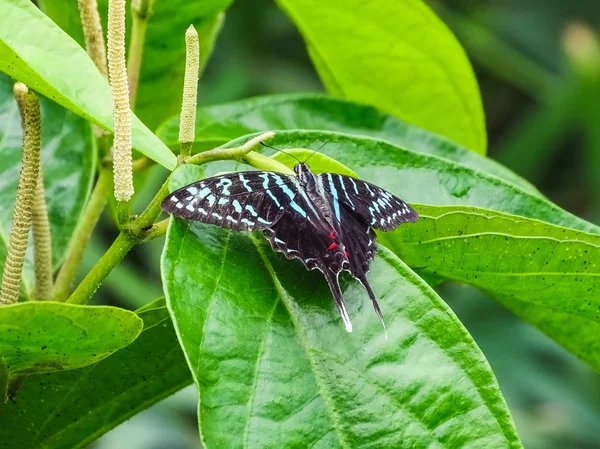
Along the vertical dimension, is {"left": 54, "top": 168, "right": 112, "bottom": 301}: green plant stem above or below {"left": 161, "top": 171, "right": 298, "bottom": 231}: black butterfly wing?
above

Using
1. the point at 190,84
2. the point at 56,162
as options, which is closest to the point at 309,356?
the point at 190,84

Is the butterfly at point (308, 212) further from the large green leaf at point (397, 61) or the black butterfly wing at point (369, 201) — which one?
the large green leaf at point (397, 61)

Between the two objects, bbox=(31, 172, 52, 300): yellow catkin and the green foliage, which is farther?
bbox=(31, 172, 52, 300): yellow catkin

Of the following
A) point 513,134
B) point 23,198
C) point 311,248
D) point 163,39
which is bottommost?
point 311,248

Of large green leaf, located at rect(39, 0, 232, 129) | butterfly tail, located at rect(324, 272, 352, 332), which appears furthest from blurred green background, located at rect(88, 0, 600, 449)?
butterfly tail, located at rect(324, 272, 352, 332)

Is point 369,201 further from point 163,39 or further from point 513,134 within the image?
point 513,134

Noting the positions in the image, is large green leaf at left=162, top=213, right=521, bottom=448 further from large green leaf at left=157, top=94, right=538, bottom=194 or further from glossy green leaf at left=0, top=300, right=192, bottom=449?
large green leaf at left=157, top=94, right=538, bottom=194

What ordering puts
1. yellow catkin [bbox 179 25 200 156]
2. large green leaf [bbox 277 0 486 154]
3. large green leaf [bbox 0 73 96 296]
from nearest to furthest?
yellow catkin [bbox 179 25 200 156] → large green leaf [bbox 0 73 96 296] → large green leaf [bbox 277 0 486 154]
